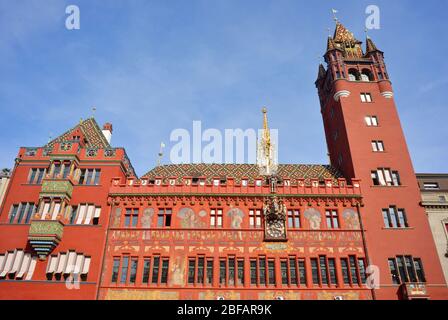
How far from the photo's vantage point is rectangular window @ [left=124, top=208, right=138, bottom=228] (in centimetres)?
2944

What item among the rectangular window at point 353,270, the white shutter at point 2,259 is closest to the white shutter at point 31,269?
the white shutter at point 2,259

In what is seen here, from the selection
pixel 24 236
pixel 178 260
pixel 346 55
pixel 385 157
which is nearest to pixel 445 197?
pixel 385 157

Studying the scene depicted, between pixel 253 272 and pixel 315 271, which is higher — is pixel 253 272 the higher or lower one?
the lower one

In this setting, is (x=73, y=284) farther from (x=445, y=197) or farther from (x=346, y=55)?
(x=346, y=55)

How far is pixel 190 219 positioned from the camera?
29438 millimetres

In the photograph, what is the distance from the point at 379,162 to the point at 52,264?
29.1 meters

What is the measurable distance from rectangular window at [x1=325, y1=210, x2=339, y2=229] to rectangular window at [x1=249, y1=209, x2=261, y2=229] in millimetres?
5748

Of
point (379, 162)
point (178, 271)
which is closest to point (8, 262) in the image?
point (178, 271)

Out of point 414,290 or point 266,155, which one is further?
point 266,155

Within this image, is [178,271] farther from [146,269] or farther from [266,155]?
[266,155]

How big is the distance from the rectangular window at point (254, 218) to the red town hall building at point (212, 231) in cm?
9

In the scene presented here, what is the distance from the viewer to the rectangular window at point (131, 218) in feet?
96.6

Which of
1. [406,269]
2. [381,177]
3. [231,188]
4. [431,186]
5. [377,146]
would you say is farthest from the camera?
[377,146]
